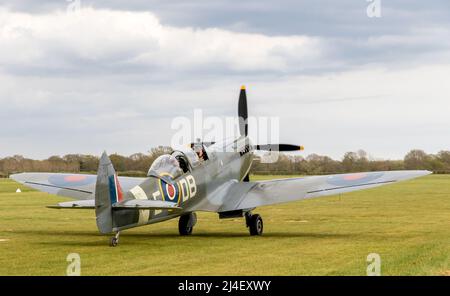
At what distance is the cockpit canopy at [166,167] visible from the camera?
59.5 ft

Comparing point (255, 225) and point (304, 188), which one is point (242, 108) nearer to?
point (304, 188)

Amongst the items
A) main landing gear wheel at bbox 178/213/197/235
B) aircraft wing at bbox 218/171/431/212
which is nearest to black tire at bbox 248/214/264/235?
aircraft wing at bbox 218/171/431/212

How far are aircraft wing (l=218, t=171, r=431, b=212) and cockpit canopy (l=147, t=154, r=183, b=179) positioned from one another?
2.08m

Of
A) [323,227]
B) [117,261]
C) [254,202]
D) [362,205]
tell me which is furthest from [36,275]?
[362,205]

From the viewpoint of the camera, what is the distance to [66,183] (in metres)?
22.8

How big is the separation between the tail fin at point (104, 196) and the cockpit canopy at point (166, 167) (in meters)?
2.15

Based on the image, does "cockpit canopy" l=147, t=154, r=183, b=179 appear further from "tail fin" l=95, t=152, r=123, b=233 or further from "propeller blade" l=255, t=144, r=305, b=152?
"propeller blade" l=255, t=144, r=305, b=152

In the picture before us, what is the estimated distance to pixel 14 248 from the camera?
54.7 feet

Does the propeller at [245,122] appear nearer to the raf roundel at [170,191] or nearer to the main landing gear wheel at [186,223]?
the main landing gear wheel at [186,223]

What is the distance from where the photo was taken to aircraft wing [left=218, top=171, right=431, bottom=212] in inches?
798

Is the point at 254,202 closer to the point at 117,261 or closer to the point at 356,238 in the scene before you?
the point at 356,238

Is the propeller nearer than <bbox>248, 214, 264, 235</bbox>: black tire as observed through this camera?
No

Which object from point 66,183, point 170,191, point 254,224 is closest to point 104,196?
point 170,191

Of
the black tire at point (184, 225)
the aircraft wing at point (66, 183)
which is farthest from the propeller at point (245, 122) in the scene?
the black tire at point (184, 225)
